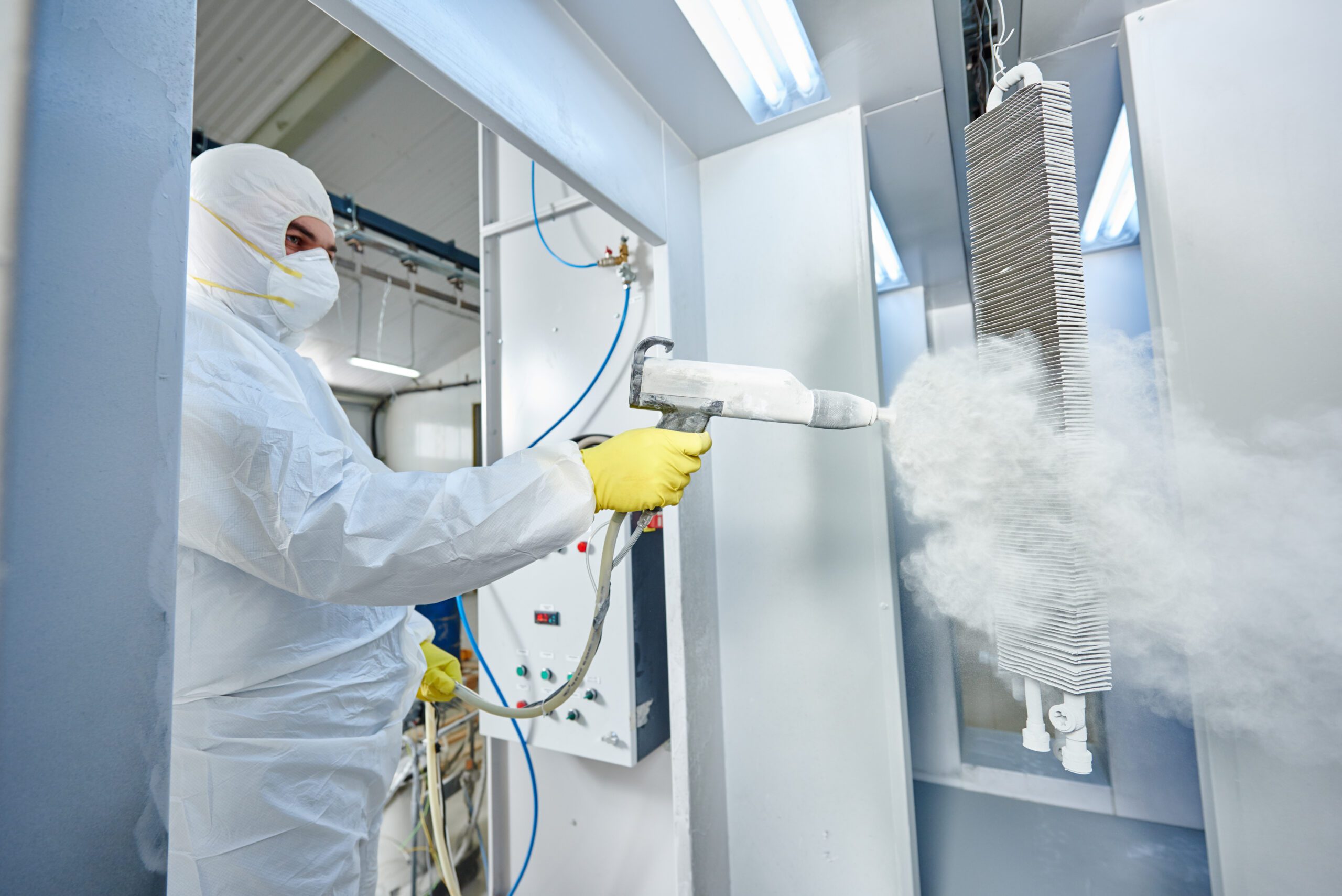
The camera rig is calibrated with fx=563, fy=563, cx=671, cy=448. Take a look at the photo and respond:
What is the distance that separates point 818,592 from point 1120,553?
1.71 feet

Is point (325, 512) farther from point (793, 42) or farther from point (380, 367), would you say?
point (380, 367)

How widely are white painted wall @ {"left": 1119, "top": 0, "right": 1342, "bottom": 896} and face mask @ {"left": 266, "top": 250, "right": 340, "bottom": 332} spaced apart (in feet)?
4.57

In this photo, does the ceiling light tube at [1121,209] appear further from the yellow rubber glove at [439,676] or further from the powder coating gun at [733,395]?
the yellow rubber glove at [439,676]

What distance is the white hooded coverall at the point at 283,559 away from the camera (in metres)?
0.68

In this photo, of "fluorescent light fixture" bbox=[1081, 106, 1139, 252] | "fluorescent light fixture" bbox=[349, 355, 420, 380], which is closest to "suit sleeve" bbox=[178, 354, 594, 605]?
"fluorescent light fixture" bbox=[1081, 106, 1139, 252]

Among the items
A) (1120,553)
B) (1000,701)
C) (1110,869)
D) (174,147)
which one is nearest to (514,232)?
(174,147)

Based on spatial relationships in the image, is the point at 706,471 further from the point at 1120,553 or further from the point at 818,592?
the point at 1120,553

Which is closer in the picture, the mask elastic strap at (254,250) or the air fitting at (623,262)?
the mask elastic strap at (254,250)

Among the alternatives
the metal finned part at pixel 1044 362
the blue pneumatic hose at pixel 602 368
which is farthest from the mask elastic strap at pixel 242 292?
the metal finned part at pixel 1044 362

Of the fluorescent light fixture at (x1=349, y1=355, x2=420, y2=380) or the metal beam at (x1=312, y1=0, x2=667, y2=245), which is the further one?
the fluorescent light fixture at (x1=349, y1=355, x2=420, y2=380)

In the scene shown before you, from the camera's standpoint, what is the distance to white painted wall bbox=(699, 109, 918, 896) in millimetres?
1133

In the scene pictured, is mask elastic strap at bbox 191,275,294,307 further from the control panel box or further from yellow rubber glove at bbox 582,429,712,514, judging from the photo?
the control panel box

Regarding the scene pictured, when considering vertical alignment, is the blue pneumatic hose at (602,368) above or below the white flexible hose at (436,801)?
above

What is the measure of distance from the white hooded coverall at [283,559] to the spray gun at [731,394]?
0.17 meters
